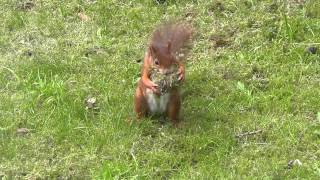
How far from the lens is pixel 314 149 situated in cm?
455

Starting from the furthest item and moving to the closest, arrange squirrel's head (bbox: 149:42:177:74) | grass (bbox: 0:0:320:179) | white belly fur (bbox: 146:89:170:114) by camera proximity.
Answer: white belly fur (bbox: 146:89:170:114), grass (bbox: 0:0:320:179), squirrel's head (bbox: 149:42:177:74)

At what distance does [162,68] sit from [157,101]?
377mm

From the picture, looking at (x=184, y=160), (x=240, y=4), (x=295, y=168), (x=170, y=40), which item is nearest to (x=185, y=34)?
(x=170, y=40)

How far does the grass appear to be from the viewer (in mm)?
4520

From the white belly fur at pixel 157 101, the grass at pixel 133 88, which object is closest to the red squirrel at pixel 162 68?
the white belly fur at pixel 157 101

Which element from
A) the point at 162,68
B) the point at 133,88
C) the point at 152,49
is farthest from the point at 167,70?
the point at 133,88

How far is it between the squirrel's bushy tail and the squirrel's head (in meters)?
0.02

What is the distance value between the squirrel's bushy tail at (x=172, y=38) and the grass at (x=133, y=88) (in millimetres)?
583

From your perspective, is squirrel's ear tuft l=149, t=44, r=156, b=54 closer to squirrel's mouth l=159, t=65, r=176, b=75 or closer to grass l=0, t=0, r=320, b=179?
squirrel's mouth l=159, t=65, r=176, b=75

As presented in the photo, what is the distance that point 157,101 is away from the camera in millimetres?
4750

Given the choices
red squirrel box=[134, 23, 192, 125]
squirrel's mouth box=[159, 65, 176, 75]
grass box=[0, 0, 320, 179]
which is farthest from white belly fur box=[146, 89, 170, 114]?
squirrel's mouth box=[159, 65, 176, 75]

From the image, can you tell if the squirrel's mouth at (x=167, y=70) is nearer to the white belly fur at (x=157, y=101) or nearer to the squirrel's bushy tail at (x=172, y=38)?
the squirrel's bushy tail at (x=172, y=38)

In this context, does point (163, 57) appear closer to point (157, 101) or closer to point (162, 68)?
point (162, 68)

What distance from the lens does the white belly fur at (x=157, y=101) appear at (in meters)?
4.71
